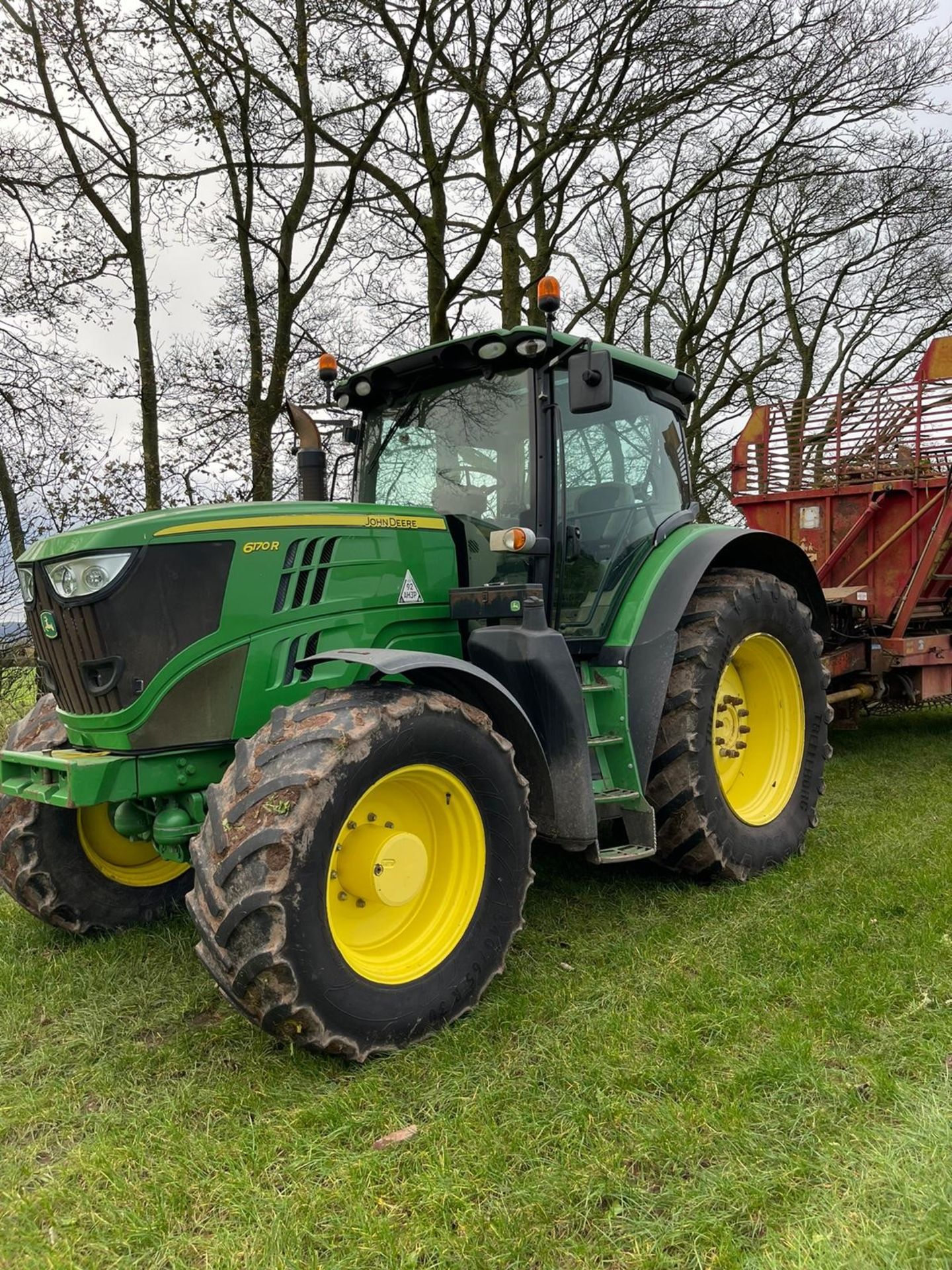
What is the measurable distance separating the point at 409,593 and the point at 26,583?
4.35ft

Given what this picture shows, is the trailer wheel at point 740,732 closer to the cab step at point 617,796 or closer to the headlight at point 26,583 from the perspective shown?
the cab step at point 617,796

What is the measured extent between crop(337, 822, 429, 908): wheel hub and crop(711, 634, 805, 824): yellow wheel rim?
6.47 ft

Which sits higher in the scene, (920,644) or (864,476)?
(864,476)

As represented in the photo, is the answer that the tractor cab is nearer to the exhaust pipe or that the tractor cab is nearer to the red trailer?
the exhaust pipe

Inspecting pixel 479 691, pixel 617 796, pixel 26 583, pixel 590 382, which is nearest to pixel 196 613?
pixel 26 583

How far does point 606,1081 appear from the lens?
2.46m

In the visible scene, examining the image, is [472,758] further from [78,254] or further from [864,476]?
[78,254]

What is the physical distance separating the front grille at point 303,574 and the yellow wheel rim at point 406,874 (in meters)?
0.71

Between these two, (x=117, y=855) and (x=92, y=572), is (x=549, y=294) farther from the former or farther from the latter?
(x=117, y=855)

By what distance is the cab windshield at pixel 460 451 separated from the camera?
141 inches

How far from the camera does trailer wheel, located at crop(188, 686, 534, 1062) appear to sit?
2.41 meters

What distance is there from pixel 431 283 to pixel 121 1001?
8.48 metres

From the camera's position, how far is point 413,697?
9.24 ft

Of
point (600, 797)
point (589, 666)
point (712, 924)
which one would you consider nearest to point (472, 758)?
point (600, 797)
